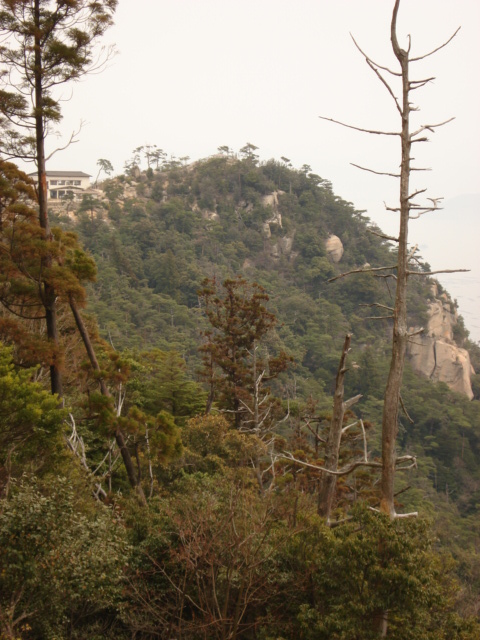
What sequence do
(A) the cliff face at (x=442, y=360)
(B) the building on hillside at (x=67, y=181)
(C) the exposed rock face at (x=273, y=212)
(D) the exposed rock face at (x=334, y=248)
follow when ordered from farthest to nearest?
1. (B) the building on hillside at (x=67, y=181)
2. (C) the exposed rock face at (x=273, y=212)
3. (D) the exposed rock face at (x=334, y=248)
4. (A) the cliff face at (x=442, y=360)

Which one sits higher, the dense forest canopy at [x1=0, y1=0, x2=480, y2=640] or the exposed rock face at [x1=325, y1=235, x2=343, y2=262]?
the exposed rock face at [x1=325, y1=235, x2=343, y2=262]

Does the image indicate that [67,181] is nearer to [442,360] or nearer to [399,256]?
[442,360]

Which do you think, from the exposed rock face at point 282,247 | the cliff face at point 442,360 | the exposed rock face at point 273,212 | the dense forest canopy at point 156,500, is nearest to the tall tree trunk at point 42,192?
the dense forest canopy at point 156,500

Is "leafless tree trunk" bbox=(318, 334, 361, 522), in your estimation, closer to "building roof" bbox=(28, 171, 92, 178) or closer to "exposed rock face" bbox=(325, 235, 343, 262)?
"exposed rock face" bbox=(325, 235, 343, 262)

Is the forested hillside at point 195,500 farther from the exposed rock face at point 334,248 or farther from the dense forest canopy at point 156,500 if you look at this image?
the exposed rock face at point 334,248

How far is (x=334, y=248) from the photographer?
53.9m

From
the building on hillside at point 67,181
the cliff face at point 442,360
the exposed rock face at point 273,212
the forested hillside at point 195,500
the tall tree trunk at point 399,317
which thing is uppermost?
the building on hillside at point 67,181

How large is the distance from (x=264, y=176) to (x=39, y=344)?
53528mm

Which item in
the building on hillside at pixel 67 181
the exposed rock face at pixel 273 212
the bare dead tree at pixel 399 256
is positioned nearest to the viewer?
the bare dead tree at pixel 399 256

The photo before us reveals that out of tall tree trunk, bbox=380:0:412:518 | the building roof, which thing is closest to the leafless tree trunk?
tall tree trunk, bbox=380:0:412:518

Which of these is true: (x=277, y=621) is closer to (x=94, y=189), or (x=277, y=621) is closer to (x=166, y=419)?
(x=166, y=419)

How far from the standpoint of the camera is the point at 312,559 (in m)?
5.66

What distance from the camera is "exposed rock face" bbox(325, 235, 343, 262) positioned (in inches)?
2109

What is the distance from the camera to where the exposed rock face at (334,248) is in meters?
53.6
